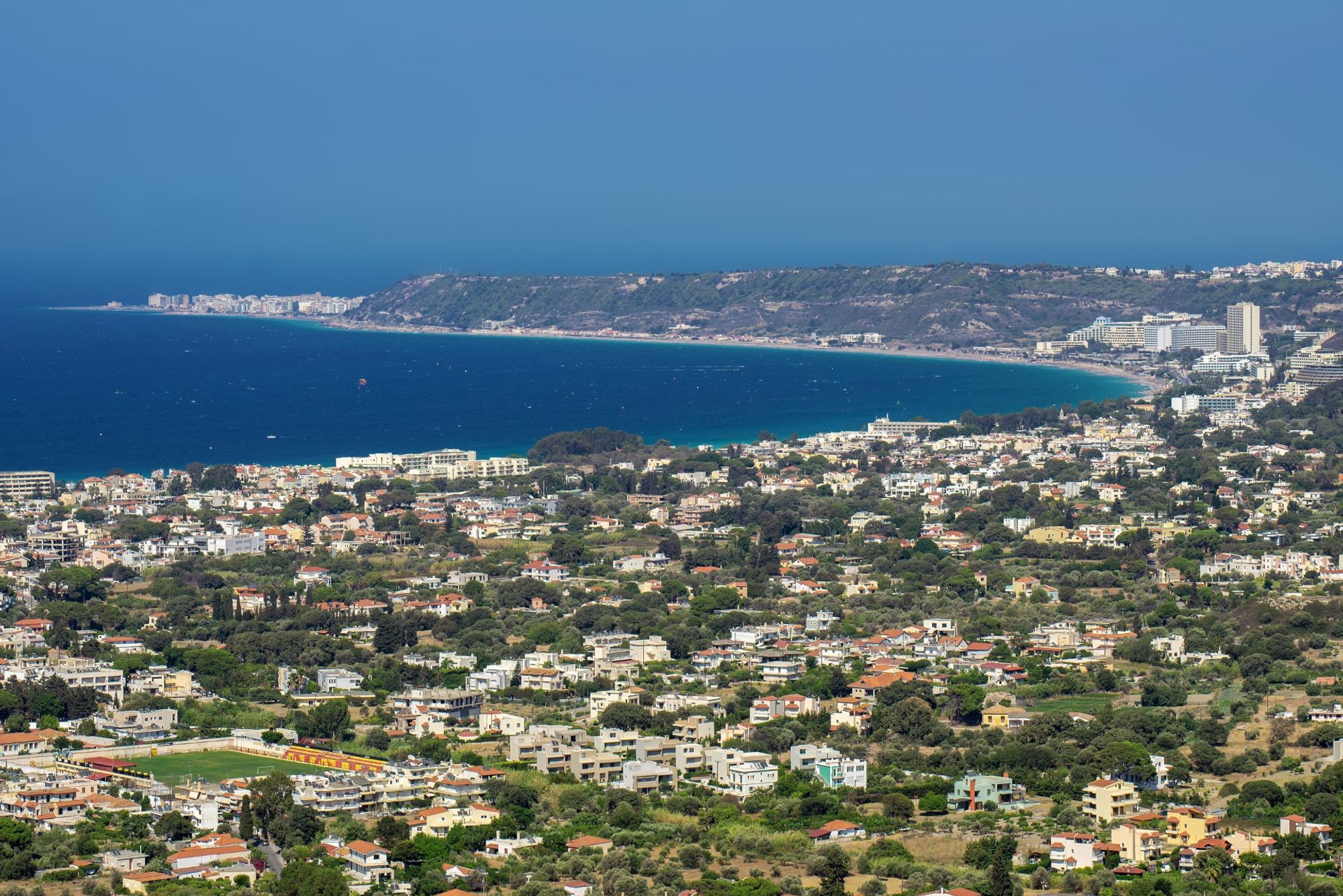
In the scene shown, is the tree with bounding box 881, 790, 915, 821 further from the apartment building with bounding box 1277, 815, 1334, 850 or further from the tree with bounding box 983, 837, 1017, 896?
the apartment building with bounding box 1277, 815, 1334, 850

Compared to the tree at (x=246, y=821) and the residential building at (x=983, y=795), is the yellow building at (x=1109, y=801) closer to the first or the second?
the residential building at (x=983, y=795)

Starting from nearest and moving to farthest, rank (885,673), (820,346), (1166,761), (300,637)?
1. (1166,761)
2. (885,673)
3. (300,637)
4. (820,346)

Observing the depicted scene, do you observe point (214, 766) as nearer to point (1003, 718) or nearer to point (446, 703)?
point (446, 703)

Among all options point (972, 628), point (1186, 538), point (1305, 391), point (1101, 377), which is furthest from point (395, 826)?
point (1101, 377)

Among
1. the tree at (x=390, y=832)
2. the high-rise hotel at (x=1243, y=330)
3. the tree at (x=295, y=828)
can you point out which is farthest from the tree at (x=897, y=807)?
the high-rise hotel at (x=1243, y=330)

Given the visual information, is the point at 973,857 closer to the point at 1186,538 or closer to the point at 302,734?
the point at 302,734

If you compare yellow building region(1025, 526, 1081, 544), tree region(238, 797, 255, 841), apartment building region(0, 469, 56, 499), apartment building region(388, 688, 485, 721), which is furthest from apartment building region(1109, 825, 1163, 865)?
apartment building region(0, 469, 56, 499)
